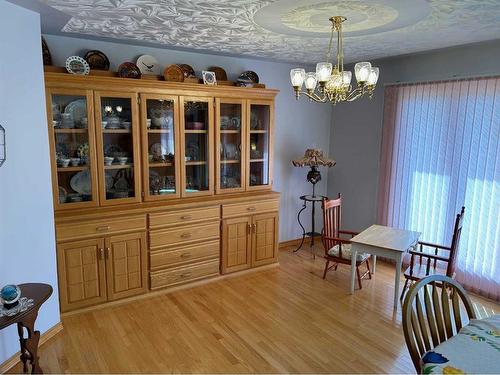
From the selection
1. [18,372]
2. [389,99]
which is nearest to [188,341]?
[18,372]

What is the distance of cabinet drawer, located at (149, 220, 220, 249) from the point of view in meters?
3.36

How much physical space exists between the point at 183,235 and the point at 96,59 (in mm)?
1834

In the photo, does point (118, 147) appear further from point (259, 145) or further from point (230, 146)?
point (259, 145)

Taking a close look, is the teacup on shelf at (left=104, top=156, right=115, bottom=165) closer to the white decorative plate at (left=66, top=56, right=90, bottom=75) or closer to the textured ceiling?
the white decorative plate at (left=66, top=56, right=90, bottom=75)

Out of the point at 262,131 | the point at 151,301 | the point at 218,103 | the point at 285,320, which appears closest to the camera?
the point at 285,320

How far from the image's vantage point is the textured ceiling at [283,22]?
2.19 m

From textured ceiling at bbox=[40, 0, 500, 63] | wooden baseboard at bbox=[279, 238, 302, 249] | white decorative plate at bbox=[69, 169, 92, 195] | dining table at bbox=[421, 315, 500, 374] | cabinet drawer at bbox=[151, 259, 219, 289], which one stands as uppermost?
textured ceiling at bbox=[40, 0, 500, 63]

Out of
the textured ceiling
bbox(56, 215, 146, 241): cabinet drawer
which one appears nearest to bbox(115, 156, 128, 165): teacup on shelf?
bbox(56, 215, 146, 241): cabinet drawer

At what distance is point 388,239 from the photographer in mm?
3340

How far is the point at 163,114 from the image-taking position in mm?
3432

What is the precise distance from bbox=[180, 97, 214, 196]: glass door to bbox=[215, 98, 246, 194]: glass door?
0.29 feet

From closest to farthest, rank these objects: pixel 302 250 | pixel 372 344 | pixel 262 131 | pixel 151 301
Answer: pixel 372 344 < pixel 151 301 < pixel 262 131 < pixel 302 250

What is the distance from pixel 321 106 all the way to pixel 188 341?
353 cm

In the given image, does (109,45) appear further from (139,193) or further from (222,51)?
(139,193)
